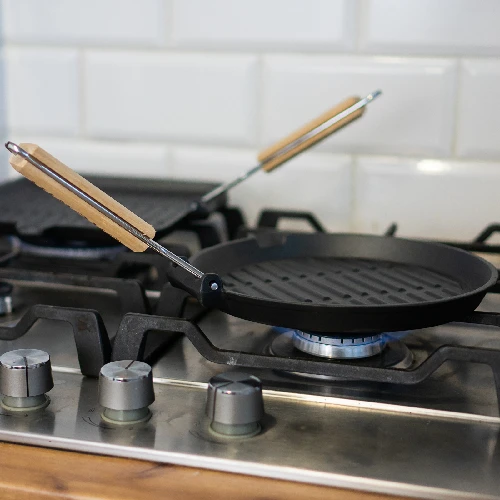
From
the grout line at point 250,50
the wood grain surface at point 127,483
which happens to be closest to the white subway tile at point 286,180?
the grout line at point 250,50

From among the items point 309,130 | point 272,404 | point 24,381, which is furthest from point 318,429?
point 309,130

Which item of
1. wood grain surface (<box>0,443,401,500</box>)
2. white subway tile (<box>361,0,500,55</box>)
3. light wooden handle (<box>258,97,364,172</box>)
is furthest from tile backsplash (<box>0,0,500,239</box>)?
wood grain surface (<box>0,443,401,500</box>)

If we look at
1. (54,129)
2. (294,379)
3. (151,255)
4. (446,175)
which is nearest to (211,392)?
(294,379)

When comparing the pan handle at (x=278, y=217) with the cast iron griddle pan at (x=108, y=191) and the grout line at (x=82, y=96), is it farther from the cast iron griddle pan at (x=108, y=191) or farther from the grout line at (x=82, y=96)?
the grout line at (x=82, y=96)

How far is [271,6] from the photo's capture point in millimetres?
1026

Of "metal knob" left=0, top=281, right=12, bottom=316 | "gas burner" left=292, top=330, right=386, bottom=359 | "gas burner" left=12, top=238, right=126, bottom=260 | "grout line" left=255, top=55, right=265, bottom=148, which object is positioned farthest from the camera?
"grout line" left=255, top=55, right=265, bottom=148

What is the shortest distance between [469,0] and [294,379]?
565 mm

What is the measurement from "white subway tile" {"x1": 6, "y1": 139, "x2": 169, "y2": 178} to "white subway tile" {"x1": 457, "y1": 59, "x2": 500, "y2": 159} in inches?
16.3

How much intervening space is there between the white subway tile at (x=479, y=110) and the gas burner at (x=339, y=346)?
42 centimetres

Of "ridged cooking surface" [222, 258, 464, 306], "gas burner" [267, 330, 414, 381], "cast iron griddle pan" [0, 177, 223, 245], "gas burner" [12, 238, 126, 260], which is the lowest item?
"gas burner" [267, 330, 414, 381]

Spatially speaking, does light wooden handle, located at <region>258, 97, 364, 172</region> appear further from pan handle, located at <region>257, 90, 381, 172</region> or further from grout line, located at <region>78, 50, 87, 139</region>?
grout line, located at <region>78, 50, 87, 139</region>

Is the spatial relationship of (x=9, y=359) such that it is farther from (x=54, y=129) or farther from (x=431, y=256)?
(x=54, y=129)

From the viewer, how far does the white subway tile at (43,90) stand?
3.70ft

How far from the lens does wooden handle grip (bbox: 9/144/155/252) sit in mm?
570
